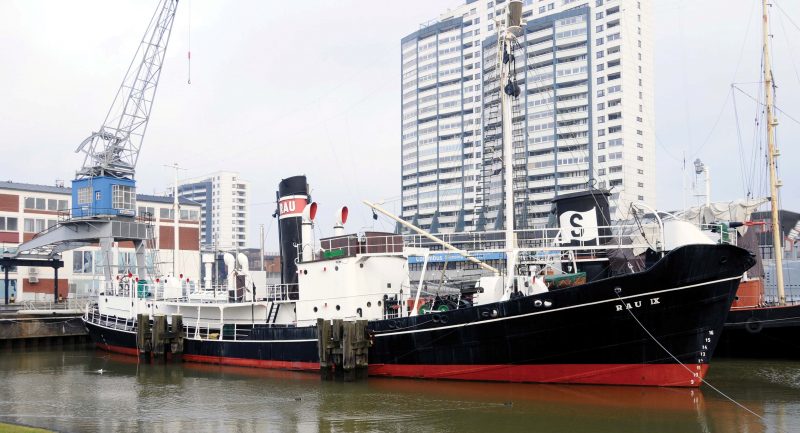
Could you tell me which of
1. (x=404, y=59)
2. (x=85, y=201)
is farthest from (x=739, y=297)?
(x=404, y=59)

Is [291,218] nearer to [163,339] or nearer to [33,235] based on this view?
[163,339]

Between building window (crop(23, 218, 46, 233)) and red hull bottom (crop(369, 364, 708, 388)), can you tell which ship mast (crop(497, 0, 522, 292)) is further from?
building window (crop(23, 218, 46, 233))

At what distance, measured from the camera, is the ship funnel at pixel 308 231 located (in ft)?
85.3

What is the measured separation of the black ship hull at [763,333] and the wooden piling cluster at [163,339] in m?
21.9

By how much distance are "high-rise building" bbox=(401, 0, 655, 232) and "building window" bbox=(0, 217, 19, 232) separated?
49.2m

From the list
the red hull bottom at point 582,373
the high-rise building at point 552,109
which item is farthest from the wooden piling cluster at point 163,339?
the high-rise building at point 552,109

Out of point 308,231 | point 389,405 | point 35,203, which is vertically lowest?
point 389,405

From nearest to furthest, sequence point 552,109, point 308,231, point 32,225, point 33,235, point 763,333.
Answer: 1. point 308,231
2. point 763,333
3. point 33,235
4. point 32,225
5. point 552,109

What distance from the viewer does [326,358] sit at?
75.3 ft

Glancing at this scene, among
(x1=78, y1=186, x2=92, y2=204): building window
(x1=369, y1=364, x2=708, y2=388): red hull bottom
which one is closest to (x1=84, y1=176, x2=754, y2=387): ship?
(x1=369, y1=364, x2=708, y2=388): red hull bottom

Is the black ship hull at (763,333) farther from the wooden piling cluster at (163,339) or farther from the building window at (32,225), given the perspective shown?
the building window at (32,225)

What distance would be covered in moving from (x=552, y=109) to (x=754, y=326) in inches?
2833

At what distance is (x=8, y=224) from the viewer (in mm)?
55000

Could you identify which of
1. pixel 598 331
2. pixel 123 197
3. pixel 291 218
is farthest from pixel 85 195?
pixel 598 331
